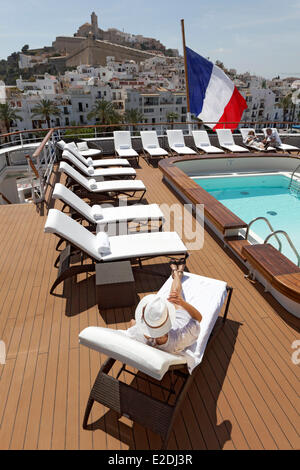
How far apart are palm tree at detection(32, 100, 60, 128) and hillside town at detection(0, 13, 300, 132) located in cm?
30

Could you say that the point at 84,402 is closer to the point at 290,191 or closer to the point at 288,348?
the point at 288,348

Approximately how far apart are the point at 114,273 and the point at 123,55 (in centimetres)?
13220

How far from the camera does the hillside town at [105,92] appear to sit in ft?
183

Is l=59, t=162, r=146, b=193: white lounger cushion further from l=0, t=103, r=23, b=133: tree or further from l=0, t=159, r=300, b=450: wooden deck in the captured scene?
l=0, t=103, r=23, b=133: tree

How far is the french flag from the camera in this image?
404 inches

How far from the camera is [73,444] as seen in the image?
7.20 ft

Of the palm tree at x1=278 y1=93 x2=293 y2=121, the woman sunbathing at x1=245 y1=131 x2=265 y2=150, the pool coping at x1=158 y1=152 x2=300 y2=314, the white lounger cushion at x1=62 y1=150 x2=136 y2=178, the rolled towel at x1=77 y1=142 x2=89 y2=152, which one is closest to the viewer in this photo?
the pool coping at x1=158 y1=152 x2=300 y2=314

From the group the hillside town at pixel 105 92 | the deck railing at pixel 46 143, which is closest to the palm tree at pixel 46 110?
the hillside town at pixel 105 92

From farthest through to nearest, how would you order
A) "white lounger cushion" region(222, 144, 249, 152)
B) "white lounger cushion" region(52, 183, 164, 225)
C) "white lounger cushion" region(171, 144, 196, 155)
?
"white lounger cushion" region(222, 144, 249, 152) → "white lounger cushion" region(171, 144, 196, 155) → "white lounger cushion" region(52, 183, 164, 225)

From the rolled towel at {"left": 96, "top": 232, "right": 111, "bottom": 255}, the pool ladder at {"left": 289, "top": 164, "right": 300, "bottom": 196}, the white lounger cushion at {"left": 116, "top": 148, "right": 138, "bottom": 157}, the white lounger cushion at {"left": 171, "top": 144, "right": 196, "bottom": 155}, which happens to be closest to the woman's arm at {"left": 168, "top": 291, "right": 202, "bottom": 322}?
the rolled towel at {"left": 96, "top": 232, "right": 111, "bottom": 255}

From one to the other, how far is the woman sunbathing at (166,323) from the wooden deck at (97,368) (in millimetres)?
614

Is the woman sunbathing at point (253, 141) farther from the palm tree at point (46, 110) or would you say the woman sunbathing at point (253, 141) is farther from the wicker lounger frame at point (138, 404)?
the palm tree at point (46, 110)

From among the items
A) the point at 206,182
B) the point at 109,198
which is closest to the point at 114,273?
the point at 109,198

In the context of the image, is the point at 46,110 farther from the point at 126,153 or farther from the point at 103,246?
the point at 103,246
